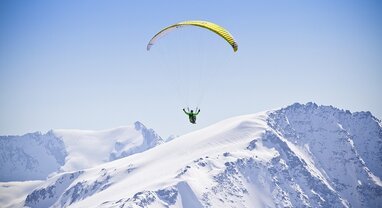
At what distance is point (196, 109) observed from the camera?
67.4 meters

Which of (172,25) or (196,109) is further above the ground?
(172,25)

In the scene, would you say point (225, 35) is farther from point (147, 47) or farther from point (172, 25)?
point (147, 47)

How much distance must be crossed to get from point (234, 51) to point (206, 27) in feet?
16.4

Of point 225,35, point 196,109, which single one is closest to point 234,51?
point 225,35

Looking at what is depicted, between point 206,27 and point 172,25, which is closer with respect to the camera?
point 206,27

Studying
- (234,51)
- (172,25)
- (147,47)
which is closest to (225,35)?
(234,51)

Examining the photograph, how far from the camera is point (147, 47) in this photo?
70125 millimetres

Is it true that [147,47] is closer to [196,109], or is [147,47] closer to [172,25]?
[172,25]

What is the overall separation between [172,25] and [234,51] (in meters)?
10.6

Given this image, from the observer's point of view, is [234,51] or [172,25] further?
[172,25]

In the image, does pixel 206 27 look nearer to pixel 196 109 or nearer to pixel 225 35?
pixel 225 35

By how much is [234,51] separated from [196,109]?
34.8 feet

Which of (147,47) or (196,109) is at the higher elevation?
(147,47)

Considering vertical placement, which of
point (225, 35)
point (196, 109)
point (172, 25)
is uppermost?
point (172, 25)
